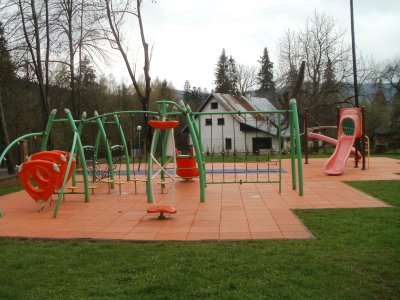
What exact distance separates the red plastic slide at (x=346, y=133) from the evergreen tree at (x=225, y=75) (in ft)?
160

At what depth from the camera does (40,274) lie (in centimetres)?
466

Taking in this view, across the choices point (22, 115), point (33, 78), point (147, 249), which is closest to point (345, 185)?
point (147, 249)

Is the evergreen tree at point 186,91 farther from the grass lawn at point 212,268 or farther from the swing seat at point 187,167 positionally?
the grass lawn at point 212,268

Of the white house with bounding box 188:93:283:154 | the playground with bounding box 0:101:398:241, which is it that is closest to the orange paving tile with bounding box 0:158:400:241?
the playground with bounding box 0:101:398:241

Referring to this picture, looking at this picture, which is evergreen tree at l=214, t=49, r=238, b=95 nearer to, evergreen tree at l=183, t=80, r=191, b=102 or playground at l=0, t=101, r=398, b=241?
evergreen tree at l=183, t=80, r=191, b=102

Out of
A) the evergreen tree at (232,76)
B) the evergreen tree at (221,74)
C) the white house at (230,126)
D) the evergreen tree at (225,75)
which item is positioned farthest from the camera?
the evergreen tree at (221,74)

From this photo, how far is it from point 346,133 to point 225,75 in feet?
180

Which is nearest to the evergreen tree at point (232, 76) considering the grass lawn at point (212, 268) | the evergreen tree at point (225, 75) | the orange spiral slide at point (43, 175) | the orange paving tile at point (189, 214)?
the evergreen tree at point (225, 75)

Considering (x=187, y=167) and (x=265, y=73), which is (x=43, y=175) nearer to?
(x=187, y=167)

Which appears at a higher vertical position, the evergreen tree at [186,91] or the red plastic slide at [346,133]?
the evergreen tree at [186,91]

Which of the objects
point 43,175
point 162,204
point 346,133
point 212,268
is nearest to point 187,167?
point 162,204

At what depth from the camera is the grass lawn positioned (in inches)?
159

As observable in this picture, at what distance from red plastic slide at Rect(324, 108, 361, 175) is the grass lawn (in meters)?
8.82

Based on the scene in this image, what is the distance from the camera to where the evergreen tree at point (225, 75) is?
65.6 m
